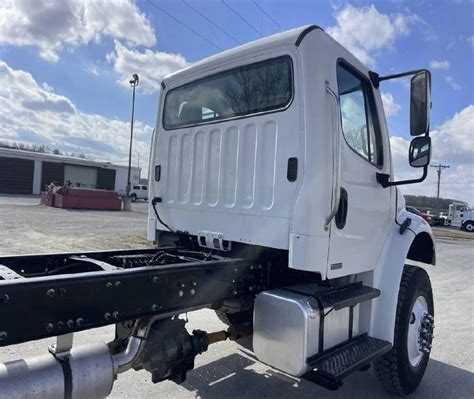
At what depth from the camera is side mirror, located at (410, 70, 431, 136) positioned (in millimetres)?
3121

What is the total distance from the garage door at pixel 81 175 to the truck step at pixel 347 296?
45.6m

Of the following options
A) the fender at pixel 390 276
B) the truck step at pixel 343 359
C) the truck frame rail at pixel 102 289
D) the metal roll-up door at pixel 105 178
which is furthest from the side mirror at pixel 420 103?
the metal roll-up door at pixel 105 178

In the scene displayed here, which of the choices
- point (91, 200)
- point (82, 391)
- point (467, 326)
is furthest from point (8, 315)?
point (91, 200)

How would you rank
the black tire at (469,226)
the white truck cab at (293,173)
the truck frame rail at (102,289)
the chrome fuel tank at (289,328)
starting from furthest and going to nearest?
the black tire at (469,226), the white truck cab at (293,173), the chrome fuel tank at (289,328), the truck frame rail at (102,289)

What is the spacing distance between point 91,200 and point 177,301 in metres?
25.3

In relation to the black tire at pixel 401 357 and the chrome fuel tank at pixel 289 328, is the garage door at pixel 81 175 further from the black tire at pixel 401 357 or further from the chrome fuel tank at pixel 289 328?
the chrome fuel tank at pixel 289 328

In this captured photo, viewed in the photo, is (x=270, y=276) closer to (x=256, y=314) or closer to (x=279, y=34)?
(x=256, y=314)

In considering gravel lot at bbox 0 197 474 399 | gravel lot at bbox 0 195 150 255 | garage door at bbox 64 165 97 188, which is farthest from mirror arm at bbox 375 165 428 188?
garage door at bbox 64 165 97 188

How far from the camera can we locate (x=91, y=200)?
26.2m

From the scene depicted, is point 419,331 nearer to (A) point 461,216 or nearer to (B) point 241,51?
(B) point 241,51

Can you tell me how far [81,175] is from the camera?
156 ft

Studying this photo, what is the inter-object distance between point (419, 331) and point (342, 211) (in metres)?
1.71

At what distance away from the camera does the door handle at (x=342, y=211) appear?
3.08 metres

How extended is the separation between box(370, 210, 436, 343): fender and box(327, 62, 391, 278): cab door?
0.11m
